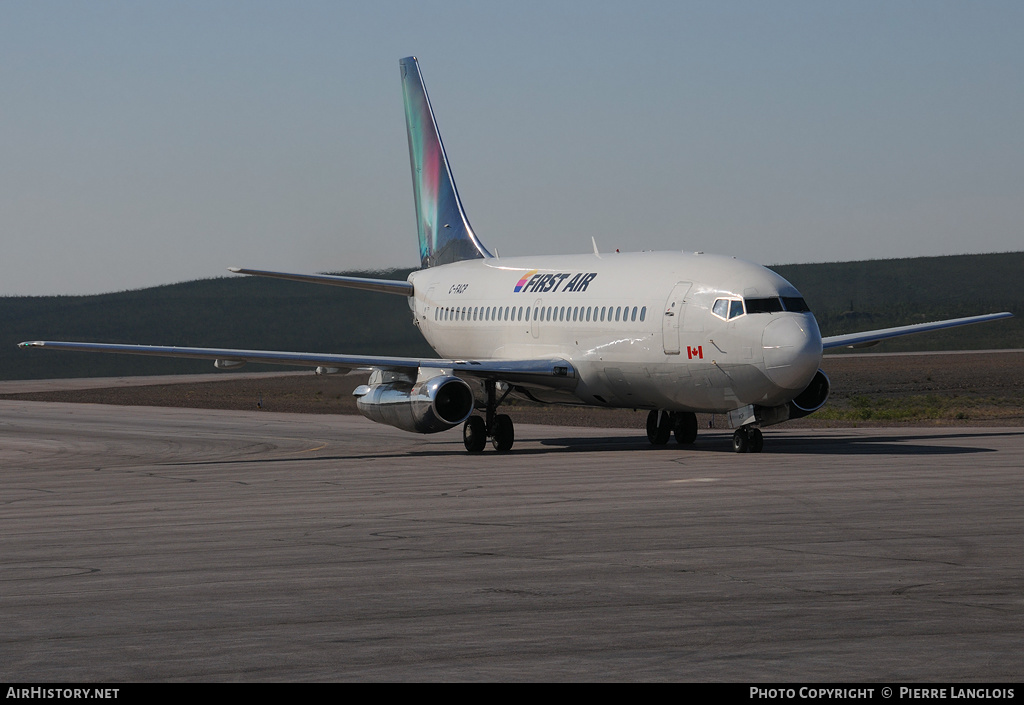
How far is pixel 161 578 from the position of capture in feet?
42.8

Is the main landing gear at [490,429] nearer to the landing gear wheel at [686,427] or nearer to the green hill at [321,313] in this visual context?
the landing gear wheel at [686,427]

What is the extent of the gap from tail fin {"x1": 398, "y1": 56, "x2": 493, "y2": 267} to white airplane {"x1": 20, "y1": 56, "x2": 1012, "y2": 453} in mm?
3768

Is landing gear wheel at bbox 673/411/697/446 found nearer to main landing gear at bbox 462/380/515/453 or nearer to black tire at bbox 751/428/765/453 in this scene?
black tire at bbox 751/428/765/453

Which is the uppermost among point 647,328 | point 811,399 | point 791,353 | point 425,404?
point 647,328

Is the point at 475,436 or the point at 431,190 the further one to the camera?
the point at 431,190

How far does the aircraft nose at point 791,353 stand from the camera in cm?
2466

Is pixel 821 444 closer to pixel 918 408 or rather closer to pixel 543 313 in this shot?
pixel 543 313

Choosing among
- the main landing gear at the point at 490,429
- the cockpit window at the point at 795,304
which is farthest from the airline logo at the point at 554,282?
the cockpit window at the point at 795,304

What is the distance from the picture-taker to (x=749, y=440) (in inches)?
1069

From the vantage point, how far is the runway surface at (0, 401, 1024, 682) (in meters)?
9.31

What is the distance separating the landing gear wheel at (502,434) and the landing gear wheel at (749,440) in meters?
5.86

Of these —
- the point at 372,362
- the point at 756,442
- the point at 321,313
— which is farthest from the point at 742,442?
the point at 321,313

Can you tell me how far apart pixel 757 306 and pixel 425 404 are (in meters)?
7.64

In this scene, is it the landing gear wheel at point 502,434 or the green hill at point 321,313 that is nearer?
the landing gear wheel at point 502,434
